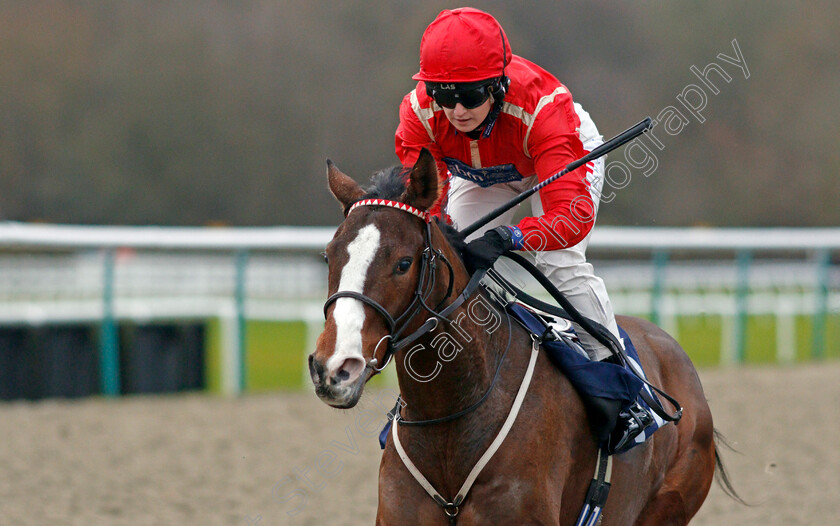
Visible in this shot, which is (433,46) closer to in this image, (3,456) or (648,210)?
(3,456)

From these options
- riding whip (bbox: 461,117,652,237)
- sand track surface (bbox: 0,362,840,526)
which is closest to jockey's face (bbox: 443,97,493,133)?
riding whip (bbox: 461,117,652,237)

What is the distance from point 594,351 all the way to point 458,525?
2.83ft

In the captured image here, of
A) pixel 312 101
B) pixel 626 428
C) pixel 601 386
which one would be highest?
pixel 601 386

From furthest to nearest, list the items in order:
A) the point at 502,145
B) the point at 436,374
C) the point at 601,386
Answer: the point at 502,145, the point at 601,386, the point at 436,374

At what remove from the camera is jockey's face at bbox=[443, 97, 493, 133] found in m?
2.99

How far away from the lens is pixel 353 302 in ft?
7.94

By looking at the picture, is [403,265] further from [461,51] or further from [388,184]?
[461,51]

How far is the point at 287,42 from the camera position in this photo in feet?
77.2

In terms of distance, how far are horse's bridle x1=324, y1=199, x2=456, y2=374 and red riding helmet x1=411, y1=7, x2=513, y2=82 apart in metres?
0.45

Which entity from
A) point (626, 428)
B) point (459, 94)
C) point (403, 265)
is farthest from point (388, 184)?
point (626, 428)

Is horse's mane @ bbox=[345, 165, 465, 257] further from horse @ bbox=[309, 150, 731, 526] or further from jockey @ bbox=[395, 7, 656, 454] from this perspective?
jockey @ bbox=[395, 7, 656, 454]

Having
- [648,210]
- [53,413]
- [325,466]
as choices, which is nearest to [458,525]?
[325,466]

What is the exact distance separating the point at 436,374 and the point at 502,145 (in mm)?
821

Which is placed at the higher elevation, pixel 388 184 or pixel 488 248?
pixel 388 184
